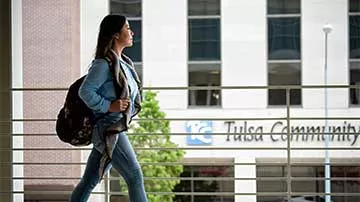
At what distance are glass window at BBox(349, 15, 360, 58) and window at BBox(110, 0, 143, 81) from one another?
2081 millimetres

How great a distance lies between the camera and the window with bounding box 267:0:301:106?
646 cm

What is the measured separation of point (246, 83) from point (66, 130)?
5.00 m

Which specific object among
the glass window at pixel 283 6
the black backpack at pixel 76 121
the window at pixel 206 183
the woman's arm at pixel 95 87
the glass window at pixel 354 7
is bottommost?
the window at pixel 206 183

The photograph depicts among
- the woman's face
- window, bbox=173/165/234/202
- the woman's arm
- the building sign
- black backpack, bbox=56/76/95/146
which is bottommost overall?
window, bbox=173/165/234/202

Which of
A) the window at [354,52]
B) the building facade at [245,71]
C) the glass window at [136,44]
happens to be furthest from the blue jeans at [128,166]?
the glass window at [136,44]

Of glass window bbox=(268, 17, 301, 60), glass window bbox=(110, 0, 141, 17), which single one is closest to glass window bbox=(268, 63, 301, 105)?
glass window bbox=(268, 17, 301, 60)

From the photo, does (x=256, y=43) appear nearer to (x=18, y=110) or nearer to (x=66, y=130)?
(x=18, y=110)

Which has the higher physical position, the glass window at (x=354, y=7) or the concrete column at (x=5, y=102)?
the glass window at (x=354, y=7)

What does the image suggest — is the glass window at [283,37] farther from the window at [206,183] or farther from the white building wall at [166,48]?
the window at [206,183]

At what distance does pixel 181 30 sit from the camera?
7.15m

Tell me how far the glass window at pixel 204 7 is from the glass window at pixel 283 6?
526 mm

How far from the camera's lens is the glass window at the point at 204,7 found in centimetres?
656

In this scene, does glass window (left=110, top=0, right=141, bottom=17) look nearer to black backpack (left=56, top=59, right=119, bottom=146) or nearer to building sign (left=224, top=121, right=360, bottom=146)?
building sign (left=224, top=121, right=360, bottom=146)

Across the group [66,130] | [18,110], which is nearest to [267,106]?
[18,110]
